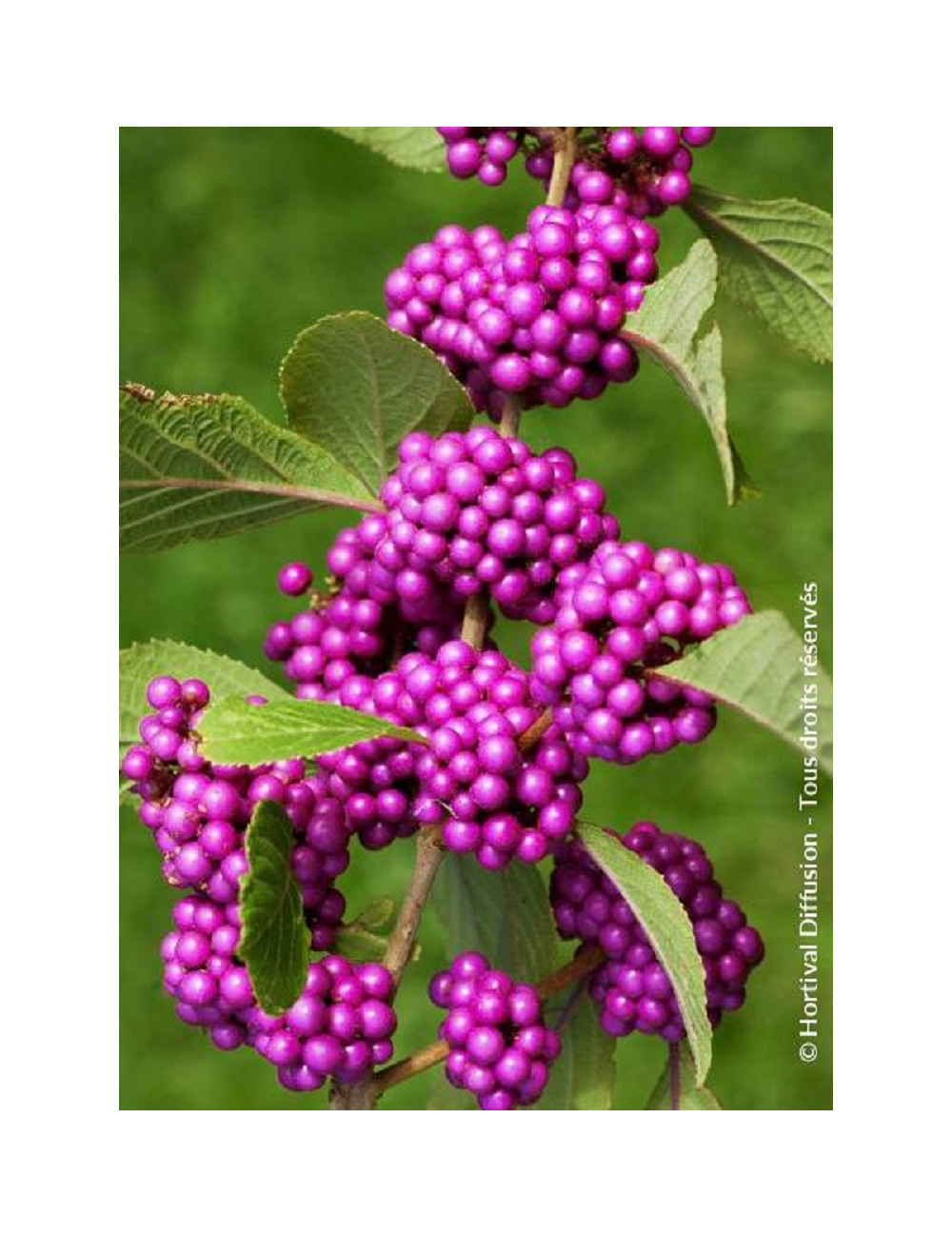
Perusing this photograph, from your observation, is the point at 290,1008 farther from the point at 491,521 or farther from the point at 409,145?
the point at 409,145

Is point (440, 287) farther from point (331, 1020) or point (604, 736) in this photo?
point (331, 1020)

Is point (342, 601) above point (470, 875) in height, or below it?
above

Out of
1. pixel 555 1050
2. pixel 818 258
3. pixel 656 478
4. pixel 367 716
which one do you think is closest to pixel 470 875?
pixel 555 1050

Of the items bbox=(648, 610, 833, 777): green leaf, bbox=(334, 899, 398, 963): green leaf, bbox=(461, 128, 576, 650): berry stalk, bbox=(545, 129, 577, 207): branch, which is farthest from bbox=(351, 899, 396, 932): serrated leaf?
bbox=(545, 129, 577, 207): branch

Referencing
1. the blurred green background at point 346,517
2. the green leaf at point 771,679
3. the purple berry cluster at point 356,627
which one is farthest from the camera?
the blurred green background at point 346,517

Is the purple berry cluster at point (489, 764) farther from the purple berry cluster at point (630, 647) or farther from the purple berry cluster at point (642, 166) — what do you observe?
the purple berry cluster at point (642, 166)

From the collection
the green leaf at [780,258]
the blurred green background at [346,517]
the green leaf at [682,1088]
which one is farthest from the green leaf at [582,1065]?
the blurred green background at [346,517]

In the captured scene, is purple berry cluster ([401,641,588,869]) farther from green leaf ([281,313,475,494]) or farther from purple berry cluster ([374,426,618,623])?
green leaf ([281,313,475,494])

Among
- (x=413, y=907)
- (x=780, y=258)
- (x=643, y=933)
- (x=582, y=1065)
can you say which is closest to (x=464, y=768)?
(x=413, y=907)
